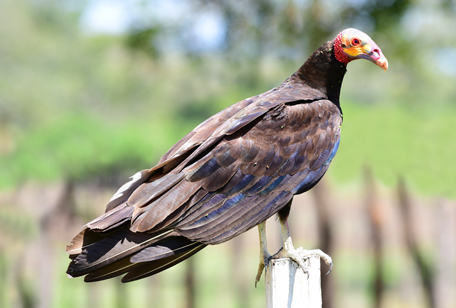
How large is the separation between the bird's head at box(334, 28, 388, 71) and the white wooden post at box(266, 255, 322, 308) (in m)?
1.12

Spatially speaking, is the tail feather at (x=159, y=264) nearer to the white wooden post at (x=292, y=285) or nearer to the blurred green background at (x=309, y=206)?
the white wooden post at (x=292, y=285)

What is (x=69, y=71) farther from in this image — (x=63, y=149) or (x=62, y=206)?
(x=62, y=206)

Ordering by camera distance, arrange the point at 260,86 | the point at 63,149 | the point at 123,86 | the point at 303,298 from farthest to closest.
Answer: the point at 123,86 < the point at 260,86 < the point at 63,149 < the point at 303,298

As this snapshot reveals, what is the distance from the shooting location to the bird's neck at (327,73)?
271 centimetres

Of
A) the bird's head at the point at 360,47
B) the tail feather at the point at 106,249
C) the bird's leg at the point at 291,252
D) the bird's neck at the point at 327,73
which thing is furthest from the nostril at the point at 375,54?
the tail feather at the point at 106,249

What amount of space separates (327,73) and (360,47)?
249mm

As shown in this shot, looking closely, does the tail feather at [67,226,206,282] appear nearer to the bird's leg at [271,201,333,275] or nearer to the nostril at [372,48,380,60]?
the bird's leg at [271,201,333,275]

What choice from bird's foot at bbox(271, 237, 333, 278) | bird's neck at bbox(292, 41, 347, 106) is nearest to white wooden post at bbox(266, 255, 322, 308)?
bird's foot at bbox(271, 237, 333, 278)

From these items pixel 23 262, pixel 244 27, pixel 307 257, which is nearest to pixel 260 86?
pixel 244 27

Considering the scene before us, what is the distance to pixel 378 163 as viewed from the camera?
471cm

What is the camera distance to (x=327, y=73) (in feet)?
8.95

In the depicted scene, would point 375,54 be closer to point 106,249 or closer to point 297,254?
point 297,254

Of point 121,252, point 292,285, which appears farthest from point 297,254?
point 121,252

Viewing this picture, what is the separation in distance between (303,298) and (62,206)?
3.35m
